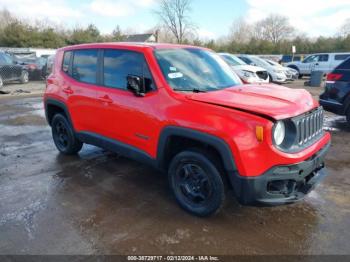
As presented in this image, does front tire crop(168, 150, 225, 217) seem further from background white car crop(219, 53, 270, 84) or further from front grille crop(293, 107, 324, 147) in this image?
background white car crop(219, 53, 270, 84)

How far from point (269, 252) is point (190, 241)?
2.44ft

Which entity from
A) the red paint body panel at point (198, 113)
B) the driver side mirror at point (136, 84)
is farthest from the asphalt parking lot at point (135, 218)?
the driver side mirror at point (136, 84)

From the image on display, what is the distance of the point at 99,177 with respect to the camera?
4.71m

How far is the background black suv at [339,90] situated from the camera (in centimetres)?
699

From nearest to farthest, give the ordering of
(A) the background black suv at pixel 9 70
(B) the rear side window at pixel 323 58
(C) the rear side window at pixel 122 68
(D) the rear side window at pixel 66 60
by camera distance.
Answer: (C) the rear side window at pixel 122 68 → (D) the rear side window at pixel 66 60 → (A) the background black suv at pixel 9 70 → (B) the rear side window at pixel 323 58

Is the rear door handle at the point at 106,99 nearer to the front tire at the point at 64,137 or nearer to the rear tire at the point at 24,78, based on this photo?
the front tire at the point at 64,137

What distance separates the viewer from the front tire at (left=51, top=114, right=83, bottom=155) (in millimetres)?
5405

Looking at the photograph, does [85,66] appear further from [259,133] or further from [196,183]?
[259,133]

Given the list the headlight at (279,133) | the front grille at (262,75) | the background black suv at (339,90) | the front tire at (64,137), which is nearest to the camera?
the headlight at (279,133)

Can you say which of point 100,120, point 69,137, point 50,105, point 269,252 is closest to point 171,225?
point 269,252

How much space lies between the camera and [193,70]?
13.1ft

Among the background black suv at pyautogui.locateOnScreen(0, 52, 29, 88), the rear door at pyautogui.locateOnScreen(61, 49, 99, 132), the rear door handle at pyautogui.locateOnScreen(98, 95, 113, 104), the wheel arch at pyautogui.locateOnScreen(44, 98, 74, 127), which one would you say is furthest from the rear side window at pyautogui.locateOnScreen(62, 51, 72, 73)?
the background black suv at pyautogui.locateOnScreen(0, 52, 29, 88)

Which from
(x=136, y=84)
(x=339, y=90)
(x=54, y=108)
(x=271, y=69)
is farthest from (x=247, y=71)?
(x=136, y=84)

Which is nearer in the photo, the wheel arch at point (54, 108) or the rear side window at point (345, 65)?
the wheel arch at point (54, 108)
